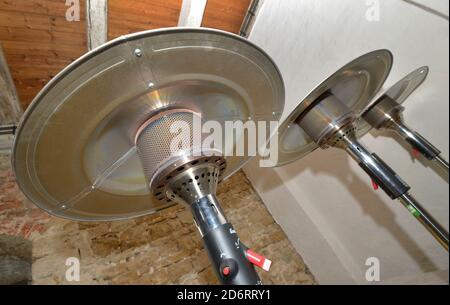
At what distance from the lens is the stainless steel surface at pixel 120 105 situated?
1.60 ft

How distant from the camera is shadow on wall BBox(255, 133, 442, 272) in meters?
1.23

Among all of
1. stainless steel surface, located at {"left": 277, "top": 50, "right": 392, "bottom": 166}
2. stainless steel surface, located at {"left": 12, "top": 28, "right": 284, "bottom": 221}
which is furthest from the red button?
stainless steel surface, located at {"left": 277, "top": 50, "right": 392, "bottom": 166}

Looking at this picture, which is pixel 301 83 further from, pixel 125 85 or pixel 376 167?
pixel 125 85

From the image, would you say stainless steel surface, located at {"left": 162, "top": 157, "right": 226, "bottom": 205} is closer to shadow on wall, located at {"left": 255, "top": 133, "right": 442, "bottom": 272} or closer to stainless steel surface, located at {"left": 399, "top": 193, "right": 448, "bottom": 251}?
stainless steel surface, located at {"left": 399, "top": 193, "right": 448, "bottom": 251}

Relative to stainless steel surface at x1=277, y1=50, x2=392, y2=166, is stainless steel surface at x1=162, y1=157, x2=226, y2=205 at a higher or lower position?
lower

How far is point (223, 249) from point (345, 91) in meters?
0.81

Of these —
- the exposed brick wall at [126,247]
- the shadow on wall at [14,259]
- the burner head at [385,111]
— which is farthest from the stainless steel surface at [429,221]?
the shadow on wall at [14,259]

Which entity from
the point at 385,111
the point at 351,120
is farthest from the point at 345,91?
the point at 385,111

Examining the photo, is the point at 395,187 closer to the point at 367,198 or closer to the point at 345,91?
the point at 345,91

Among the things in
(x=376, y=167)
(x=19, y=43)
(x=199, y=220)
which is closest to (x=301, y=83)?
(x=376, y=167)

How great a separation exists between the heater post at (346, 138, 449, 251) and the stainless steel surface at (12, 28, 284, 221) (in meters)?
0.40

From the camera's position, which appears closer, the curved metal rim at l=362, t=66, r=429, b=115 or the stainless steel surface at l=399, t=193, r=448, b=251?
the stainless steel surface at l=399, t=193, r=448, b=251

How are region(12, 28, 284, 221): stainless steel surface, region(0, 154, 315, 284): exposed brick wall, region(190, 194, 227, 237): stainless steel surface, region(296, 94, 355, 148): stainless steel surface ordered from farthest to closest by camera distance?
region(0, 154, 315, 284): exposed brick wall < region(296, 94, 355, 148): stainless steel surface < region(190, 194, 227, 237): stainless steel surface < region(12, 28, 284, 221): stainless steel surface

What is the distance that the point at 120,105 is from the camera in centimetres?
57
